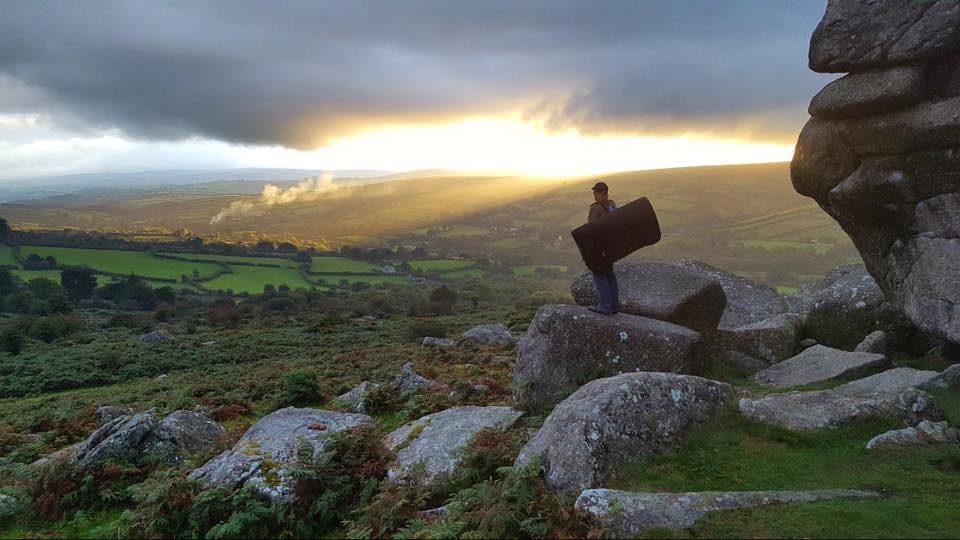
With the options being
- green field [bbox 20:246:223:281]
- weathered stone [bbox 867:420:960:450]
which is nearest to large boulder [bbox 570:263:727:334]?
weathered stone [bbox 867:420:960:450]

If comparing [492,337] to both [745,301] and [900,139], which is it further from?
[900,139]

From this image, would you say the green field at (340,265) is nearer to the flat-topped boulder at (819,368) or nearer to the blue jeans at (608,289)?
the blue jeans at (608,289)

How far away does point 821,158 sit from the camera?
18.3 meters

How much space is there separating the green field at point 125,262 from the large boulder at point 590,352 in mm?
116812

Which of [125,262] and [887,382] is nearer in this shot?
[887,382]

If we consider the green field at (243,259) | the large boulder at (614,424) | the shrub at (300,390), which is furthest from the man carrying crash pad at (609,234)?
the green field at (243,259)

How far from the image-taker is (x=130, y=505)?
12.0 m

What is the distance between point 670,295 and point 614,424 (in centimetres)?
918

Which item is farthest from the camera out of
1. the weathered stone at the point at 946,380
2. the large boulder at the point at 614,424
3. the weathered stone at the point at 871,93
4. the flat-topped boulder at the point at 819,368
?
the flat-topped boulder at the point at 819,368

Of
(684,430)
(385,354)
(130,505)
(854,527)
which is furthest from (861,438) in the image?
(385,354)

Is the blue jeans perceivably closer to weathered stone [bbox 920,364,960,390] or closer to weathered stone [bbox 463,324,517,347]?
weathered stone [bbox 920,364,960,390]

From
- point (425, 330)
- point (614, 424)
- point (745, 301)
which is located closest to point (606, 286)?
point (614, 424)

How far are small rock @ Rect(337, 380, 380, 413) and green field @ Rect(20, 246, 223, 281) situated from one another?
110999mm

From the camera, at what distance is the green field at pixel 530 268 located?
131500 mm
